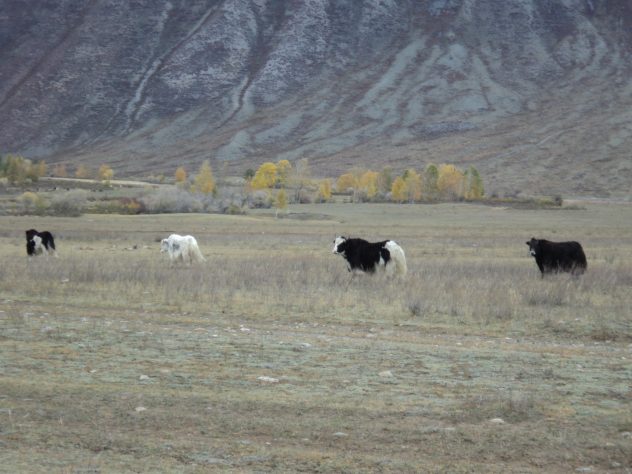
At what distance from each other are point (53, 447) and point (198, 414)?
1716 mm

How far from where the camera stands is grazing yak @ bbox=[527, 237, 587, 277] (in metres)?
26.2

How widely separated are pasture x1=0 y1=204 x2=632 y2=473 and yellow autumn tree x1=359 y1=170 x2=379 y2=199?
94801mm

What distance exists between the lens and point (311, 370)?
11656 millimetres

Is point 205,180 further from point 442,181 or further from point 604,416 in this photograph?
point 604,416

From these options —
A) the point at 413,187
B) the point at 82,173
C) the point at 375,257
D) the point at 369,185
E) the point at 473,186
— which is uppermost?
the point at 82,173

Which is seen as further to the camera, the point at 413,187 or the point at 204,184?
the point at 413,187

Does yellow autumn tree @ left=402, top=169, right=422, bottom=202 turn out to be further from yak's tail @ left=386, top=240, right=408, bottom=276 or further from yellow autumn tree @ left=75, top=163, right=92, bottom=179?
yak's tail @ left=386, top=240, right=408, bottom=276

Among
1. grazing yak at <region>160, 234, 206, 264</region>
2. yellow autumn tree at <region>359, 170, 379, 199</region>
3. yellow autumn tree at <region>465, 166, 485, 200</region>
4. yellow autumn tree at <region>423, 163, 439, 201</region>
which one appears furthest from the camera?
yellow autumn tree at <region>359, 170, 379, 199</region>

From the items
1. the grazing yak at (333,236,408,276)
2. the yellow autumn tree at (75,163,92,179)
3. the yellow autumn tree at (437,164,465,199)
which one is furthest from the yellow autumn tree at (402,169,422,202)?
the grazing yak at (333,236,408,276)

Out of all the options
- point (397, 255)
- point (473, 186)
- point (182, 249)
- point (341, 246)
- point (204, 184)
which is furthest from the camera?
point (473, 186)

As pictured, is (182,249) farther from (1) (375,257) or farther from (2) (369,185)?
(2) (369,185)

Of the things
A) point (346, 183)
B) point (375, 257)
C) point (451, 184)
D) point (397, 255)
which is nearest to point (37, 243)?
point (375, 257)

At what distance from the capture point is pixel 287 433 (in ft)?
28.7

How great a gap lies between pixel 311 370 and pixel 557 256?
54.5 feet
